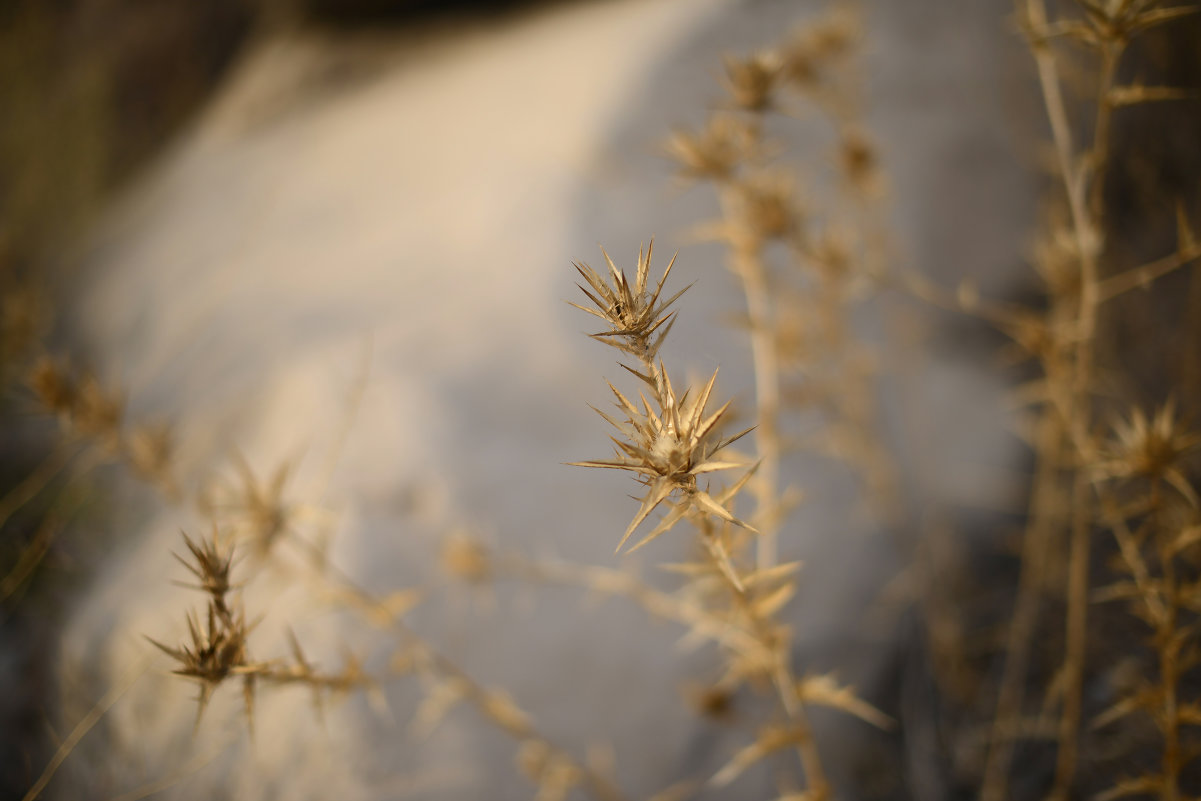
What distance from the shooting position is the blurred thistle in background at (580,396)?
48 centimetres

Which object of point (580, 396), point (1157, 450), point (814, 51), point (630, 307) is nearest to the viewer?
point (630, 307)

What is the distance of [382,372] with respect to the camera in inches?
31.1

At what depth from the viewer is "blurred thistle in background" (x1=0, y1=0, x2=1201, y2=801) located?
18.9 inches

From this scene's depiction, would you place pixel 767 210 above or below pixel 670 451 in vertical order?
above

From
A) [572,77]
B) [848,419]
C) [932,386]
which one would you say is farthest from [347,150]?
[932,386]

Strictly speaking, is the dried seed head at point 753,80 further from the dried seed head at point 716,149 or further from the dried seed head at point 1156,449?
the dried seed head at point 1156,449

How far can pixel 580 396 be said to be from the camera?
808 mm

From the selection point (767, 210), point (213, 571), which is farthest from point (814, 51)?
point (213, 571)

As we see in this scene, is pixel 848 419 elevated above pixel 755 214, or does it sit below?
below

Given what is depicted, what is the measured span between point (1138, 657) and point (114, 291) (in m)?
1.40

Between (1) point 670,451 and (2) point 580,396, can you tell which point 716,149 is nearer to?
(1) point 670,451

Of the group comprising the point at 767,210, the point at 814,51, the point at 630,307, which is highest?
the point at 814,51

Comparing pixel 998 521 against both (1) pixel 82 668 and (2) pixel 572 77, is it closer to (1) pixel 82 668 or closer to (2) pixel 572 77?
(2) pixel 572 77

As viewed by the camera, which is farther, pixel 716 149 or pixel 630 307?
pixel 716 149
